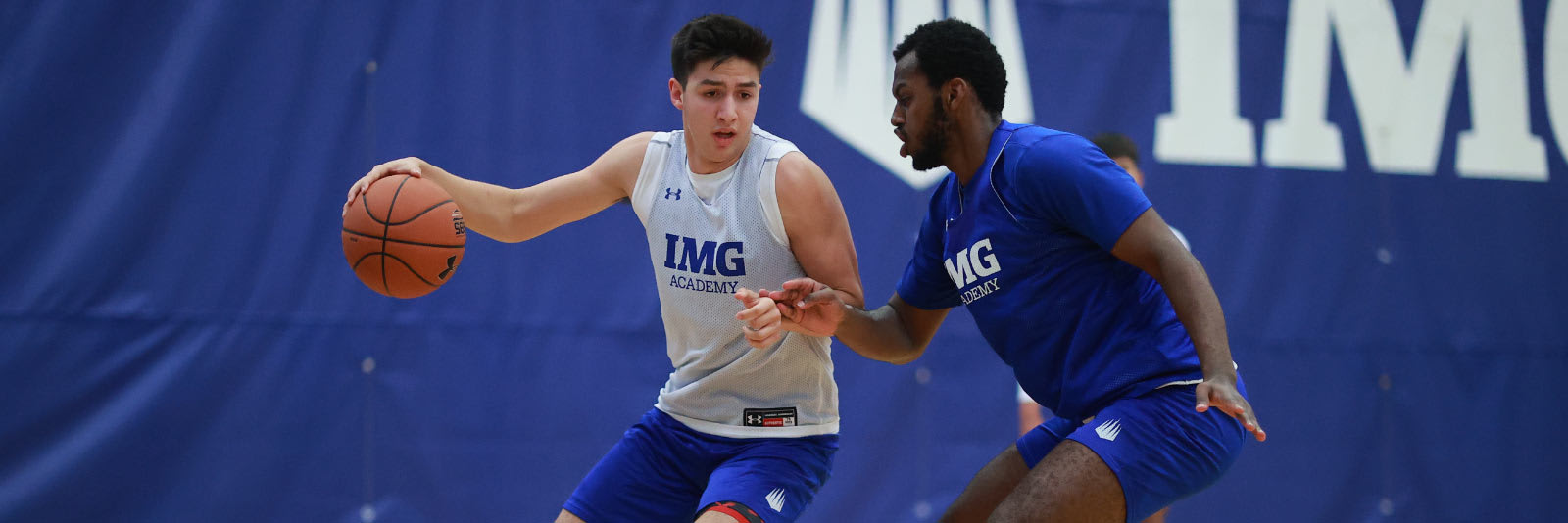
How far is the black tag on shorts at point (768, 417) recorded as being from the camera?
10.7 feet

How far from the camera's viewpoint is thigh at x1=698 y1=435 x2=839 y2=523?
3.04 meters

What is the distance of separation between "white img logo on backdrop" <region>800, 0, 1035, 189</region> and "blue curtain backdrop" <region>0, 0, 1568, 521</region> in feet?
0.19

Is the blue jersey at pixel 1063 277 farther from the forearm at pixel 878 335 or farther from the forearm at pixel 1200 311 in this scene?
the forearm at pixel 878 335

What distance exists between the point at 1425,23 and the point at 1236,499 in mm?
2885

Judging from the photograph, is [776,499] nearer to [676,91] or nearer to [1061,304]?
[1061,304]

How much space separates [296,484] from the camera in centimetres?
516

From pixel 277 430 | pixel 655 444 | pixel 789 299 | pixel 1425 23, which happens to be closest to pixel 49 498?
pixel 277 430

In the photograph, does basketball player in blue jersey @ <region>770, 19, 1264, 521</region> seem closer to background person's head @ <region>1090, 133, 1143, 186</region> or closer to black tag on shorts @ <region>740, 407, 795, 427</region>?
black tag on shorts @ <region>740, 407, 795, 427</region>

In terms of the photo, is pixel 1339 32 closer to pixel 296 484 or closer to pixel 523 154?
pixel 523 154

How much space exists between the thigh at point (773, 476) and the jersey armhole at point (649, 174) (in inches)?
29.0

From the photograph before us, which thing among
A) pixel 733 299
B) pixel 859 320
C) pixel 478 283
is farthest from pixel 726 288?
pixel 478 283

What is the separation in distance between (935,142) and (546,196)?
4.06ft

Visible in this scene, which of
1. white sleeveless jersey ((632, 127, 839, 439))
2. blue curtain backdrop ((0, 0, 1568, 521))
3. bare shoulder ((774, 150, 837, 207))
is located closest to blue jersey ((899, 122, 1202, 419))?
bare shoulder ((774, 150, 837, 207))

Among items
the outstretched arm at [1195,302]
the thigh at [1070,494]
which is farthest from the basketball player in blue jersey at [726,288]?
the outstretched arm at [1195,302]
